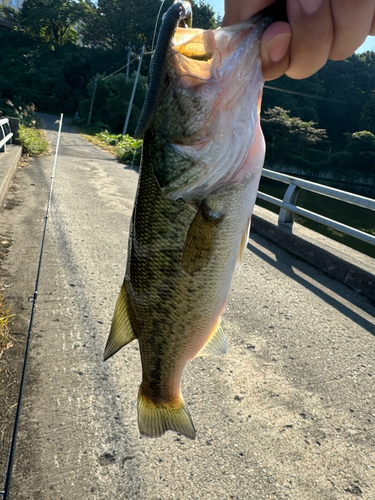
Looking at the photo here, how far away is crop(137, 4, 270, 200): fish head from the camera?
1221mm

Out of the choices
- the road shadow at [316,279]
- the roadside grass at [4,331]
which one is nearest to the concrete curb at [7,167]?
the roadside grass at [4,331]

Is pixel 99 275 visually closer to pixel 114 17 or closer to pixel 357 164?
pixel 357 164

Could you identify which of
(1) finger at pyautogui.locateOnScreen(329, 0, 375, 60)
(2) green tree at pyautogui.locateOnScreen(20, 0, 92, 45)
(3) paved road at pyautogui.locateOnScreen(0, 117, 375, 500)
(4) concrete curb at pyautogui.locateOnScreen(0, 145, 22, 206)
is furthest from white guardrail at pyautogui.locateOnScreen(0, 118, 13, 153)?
(2) green tree at pyautogui.locateOnScreen(20, 0, 92, 45)

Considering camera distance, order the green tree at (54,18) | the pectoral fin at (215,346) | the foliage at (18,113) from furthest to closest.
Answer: the green tree at (54,18)
the foliage at (18,113)
the pectoral fin at (215,346)

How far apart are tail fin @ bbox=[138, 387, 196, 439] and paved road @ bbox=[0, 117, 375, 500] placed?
80 centimetres

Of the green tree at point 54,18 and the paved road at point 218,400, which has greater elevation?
the green tree at point 54,18

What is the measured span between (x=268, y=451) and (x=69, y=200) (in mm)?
6796

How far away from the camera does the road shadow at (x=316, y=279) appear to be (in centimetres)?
452

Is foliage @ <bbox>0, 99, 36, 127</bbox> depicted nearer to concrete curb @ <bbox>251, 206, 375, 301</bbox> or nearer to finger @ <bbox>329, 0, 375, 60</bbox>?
concrete curb @ <bbox>251, 206, 375, 301</bbox>

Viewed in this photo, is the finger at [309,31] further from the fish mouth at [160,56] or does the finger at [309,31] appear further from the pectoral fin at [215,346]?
the pectoral fin at [215,346]

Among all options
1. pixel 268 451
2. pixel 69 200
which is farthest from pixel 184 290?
pixel 69 200

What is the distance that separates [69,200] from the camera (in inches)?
322

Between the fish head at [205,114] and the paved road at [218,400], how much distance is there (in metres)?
1.81

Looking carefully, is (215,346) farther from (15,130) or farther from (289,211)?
(15,130)
